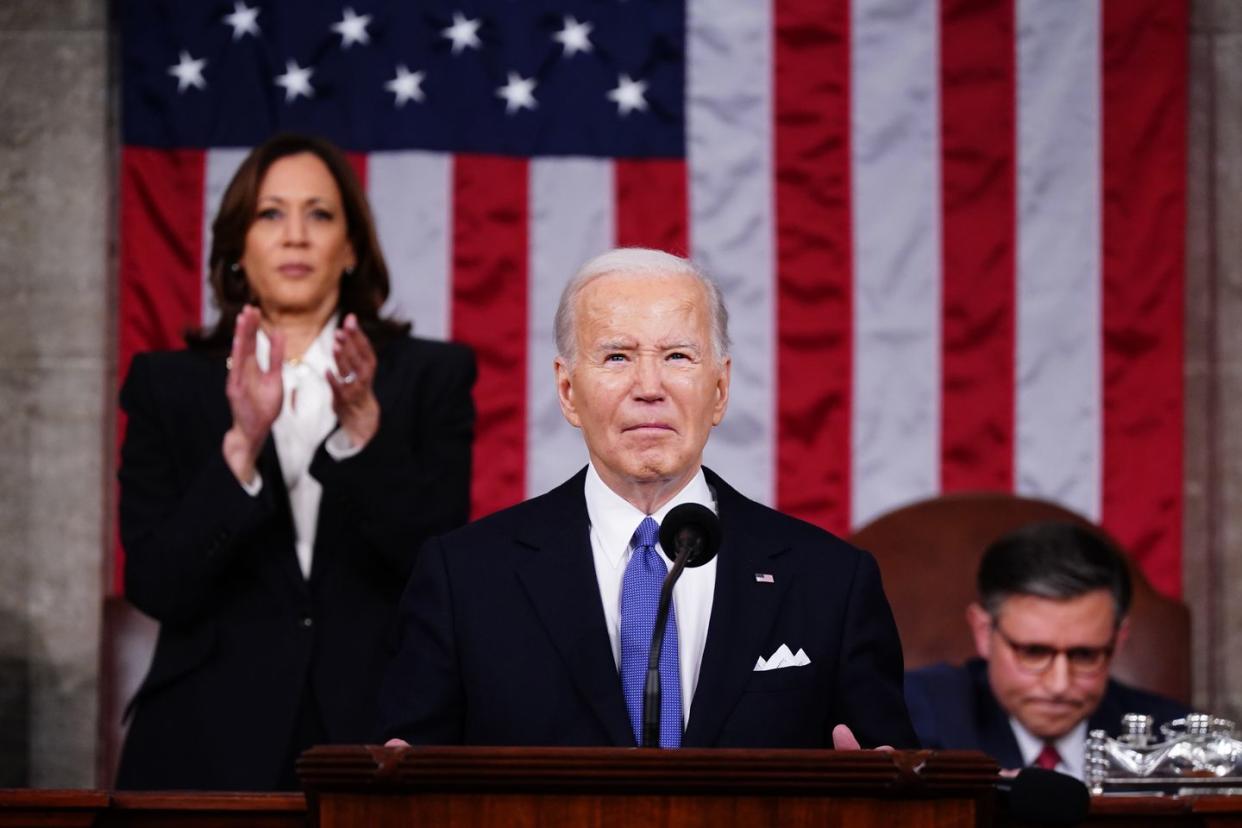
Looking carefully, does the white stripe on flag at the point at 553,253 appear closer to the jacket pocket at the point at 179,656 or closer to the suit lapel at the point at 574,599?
A: the jacket pocket at the point at 179,656

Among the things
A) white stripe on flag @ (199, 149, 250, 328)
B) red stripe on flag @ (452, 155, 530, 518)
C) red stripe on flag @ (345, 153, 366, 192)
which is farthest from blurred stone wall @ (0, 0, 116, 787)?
red stripe on flag @ (452, 155, 530, 518)

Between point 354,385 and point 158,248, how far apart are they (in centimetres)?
185

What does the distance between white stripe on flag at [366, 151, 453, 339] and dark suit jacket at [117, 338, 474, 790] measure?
153 centimetres

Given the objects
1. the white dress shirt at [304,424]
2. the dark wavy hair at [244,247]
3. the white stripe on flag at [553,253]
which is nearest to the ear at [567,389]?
the white dress shirt at [304,424]

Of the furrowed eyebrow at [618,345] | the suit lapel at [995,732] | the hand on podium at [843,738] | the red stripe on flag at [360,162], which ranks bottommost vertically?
the suit lapel at [995,732]

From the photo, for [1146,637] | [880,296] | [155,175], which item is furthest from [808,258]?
[155,175]

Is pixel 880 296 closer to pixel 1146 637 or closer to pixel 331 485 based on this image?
pixel 1146 637

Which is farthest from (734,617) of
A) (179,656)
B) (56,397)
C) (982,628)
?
(56,397)

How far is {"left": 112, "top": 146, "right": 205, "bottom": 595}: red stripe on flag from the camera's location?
4871mm

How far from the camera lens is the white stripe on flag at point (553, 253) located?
4.97 m

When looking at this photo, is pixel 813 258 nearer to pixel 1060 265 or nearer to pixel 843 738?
pixel 1060 265

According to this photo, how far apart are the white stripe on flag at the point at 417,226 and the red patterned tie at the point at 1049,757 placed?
1.98m

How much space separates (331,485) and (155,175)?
6.38ft

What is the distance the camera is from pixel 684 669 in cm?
235
